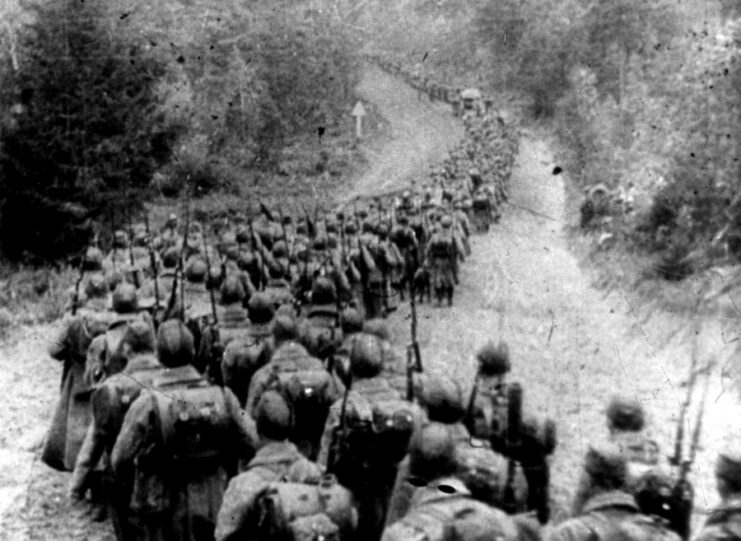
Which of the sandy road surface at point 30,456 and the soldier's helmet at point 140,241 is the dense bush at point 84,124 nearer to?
the sandy road surface at point 30,456

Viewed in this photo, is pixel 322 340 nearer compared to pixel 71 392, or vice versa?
pixel 322 340

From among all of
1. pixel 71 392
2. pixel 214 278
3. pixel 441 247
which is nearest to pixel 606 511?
pixel 71 392

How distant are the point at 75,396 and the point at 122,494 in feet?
6.84

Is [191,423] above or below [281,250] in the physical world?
below

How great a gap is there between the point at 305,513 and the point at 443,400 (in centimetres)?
105

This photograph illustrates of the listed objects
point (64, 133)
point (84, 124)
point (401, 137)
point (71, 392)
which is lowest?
point (71, 392)

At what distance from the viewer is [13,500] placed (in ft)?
28.0

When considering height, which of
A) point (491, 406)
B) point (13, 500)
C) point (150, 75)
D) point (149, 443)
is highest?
point (150, 75)

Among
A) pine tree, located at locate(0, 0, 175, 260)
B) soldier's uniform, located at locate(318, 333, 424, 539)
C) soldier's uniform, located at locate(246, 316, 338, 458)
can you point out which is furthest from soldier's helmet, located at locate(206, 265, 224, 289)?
pine tree, located at locate(0, 0, 175, 260)

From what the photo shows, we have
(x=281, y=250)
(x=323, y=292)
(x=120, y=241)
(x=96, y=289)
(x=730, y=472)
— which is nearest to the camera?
(x=730, y=472)

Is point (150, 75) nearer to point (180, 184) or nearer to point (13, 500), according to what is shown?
point (180, 184)

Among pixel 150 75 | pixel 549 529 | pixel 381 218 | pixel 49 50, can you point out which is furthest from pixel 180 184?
pixel 549 529

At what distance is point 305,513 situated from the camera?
436 centimetres

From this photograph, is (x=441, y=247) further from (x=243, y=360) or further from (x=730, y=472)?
(x=730, y=472)
